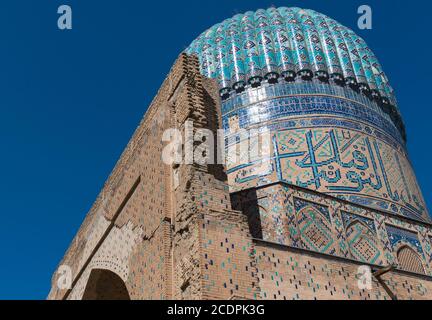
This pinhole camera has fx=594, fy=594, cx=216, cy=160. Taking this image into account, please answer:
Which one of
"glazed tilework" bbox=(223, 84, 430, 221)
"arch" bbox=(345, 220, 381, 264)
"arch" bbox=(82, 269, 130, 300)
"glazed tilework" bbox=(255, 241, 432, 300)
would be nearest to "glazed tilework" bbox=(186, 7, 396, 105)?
"glazed tilework" bbox=(223, 84, 430, 221)

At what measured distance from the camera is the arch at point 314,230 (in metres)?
7.36

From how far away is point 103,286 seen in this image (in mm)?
7215

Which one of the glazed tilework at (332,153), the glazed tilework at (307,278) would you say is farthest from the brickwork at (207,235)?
the glazed tilework at (332,153)

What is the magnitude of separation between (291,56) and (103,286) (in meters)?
6.01

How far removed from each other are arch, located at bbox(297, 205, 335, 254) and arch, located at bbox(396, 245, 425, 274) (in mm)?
993

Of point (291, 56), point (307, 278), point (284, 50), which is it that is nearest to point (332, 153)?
point (291, 56)

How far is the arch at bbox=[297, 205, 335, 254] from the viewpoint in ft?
24.1

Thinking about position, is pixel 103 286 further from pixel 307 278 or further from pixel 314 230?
pixel 307 278

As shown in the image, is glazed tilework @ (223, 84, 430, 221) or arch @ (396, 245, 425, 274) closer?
arch @ (396, 245, 425, 274)

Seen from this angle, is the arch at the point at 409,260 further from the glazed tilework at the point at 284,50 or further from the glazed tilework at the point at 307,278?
the glazed tilework at the point at 284,50

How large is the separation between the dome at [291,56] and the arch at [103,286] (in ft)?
16.6

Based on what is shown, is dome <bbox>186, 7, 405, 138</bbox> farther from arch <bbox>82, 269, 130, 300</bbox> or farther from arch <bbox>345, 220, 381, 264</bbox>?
arch <bbox>82, 269, 130, 300</bbox>
